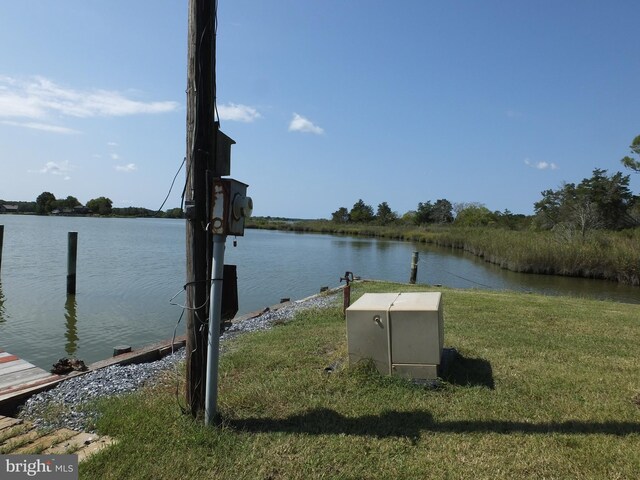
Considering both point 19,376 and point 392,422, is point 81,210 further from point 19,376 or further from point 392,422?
point 392,422

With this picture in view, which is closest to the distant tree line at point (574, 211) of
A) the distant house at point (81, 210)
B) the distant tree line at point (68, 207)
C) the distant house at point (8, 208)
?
the distant tree line at point (68, 207)

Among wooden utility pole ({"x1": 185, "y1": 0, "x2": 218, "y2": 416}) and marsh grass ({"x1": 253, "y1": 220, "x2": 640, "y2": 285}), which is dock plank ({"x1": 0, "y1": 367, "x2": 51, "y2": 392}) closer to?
wooden utility pole ({"x1": 185, "y1": 0, "x2": 218, "y2": 416})

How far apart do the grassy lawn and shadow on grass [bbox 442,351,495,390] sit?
2 centimetres

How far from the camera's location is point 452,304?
9.38 meters

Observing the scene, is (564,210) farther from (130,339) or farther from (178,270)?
(130,339)

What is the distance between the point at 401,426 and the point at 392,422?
0.08 m

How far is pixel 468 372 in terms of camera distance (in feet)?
15.5

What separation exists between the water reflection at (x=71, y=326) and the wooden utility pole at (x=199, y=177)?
6.12 m

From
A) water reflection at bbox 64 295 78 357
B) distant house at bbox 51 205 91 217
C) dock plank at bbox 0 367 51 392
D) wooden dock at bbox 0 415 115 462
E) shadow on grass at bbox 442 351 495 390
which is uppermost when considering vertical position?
distant house at bbox 51 205 91 217

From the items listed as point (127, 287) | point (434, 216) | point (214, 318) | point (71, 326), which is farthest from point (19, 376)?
point (434, 216)

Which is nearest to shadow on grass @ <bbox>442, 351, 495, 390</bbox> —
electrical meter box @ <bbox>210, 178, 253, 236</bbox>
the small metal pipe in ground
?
the small metal pipe in ground

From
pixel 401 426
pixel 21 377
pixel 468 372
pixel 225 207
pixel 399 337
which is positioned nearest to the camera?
pixel 225 207

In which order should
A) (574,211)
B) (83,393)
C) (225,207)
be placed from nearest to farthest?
(225,207), (83,393), (574,211)

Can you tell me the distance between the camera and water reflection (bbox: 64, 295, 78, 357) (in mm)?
8922
